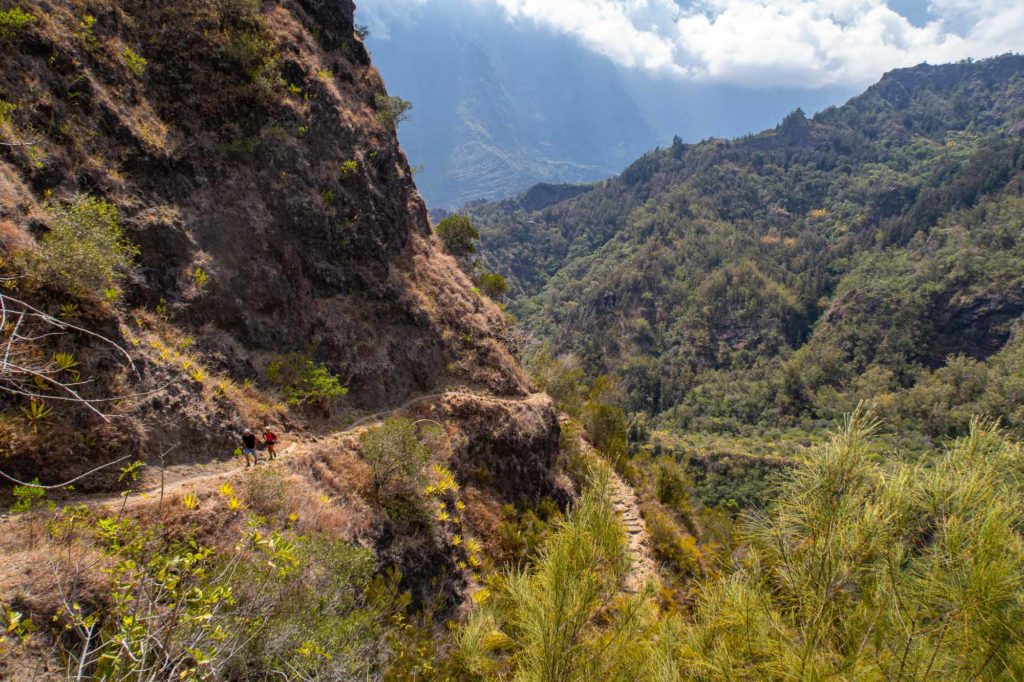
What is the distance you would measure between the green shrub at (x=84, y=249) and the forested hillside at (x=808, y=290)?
84.0 meters

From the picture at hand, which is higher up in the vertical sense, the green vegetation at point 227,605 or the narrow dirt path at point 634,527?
the green vegetation at point 227,605

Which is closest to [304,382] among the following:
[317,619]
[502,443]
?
[502,443]

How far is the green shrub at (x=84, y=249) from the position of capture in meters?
8.52

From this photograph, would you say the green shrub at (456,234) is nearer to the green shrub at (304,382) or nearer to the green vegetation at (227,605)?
the green shrub at (304,382)

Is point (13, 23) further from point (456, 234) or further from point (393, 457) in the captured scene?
point (456, 234)

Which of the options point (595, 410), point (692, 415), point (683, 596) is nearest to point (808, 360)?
point (692, 415)

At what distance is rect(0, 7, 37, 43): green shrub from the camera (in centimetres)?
1050

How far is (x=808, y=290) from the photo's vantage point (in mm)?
131625

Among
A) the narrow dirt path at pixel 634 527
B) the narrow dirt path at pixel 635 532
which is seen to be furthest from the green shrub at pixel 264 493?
the narrow dirt path at pixel 635 532

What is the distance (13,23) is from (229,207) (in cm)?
559

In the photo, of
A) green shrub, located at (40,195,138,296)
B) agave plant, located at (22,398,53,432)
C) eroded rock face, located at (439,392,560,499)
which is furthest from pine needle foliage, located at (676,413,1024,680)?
green shrub, located at (40,195,138,296)

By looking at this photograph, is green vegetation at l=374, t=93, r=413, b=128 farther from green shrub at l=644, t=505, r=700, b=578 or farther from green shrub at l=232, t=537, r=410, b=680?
green shrub at l=644, t=505, r=700, b=578

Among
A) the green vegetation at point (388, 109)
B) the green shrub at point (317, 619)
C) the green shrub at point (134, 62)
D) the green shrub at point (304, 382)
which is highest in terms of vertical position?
the green vegetation at point (388, 109)

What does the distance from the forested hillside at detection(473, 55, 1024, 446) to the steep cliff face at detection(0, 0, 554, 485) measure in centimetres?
7663
